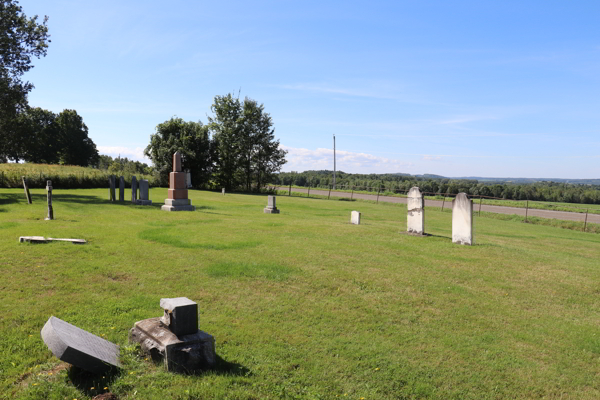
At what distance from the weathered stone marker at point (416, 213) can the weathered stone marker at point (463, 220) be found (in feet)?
3.93

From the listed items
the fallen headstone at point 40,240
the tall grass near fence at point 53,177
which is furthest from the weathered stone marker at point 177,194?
the tall grass near fence at point 53,177

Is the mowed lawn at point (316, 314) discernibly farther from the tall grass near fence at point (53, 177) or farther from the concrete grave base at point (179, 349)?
the tall grass near fence at point (53, 177)

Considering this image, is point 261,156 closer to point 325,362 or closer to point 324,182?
point 324,182

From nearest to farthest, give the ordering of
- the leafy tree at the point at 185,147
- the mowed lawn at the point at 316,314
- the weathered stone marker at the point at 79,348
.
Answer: the weathered stone marker at the point at 79,348
the mowed lawn at the point at 316,314
the leafy tree at the point at 185,147

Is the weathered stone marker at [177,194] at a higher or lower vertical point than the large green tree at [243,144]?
lower

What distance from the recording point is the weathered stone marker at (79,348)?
10.8ft

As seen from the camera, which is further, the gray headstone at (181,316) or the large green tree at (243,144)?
the large green tree at (243,144)

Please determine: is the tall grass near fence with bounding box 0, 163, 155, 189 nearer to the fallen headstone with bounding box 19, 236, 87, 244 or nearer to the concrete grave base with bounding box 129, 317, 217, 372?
the fallen headstone with bounding box 19, 236, 87, 244

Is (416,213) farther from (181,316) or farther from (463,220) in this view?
(181,316)

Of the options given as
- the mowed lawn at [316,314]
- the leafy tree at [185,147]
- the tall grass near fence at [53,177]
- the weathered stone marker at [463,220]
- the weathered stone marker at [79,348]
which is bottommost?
the mowed lawn at [316,314]

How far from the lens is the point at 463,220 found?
11.3m

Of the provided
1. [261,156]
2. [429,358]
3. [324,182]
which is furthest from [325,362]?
[324,182]

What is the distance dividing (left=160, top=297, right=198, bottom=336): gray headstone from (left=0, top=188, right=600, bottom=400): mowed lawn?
433 millimetres

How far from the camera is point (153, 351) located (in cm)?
395
